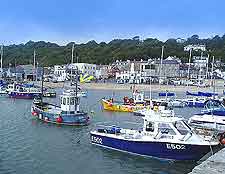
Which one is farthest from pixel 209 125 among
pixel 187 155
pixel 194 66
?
pixel 194 66

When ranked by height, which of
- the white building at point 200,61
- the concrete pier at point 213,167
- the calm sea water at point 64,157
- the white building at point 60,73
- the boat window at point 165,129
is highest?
the white building at point 200,61

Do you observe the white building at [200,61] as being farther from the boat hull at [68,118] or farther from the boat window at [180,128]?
the boat window at [180,128]

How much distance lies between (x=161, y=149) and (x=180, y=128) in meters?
1.91

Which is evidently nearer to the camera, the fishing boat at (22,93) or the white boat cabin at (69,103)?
the white boat cabin at (69,103)

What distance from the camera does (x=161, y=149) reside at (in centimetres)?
2536

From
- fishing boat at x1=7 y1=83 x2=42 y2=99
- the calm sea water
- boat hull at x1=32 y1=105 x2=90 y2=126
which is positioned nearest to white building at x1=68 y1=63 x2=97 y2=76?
fishing boat at x1=7 y1=83 x2=42 y2=99

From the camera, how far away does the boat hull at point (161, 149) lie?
965 inches

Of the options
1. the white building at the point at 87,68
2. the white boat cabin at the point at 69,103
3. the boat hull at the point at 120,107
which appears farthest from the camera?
the white building at the point at 87,68

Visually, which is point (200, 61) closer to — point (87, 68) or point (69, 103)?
point (87, 68)

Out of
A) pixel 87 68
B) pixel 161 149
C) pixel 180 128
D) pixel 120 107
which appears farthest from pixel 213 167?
pixel 87 68

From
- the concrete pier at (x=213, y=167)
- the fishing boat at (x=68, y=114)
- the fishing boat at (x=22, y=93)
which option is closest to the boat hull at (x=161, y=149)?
the concrete pier at (x=213, y=167)

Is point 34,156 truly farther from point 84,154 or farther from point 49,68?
point 49,68

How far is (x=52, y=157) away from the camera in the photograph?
26.7 meters

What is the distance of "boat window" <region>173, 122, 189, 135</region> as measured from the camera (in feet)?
84.0
